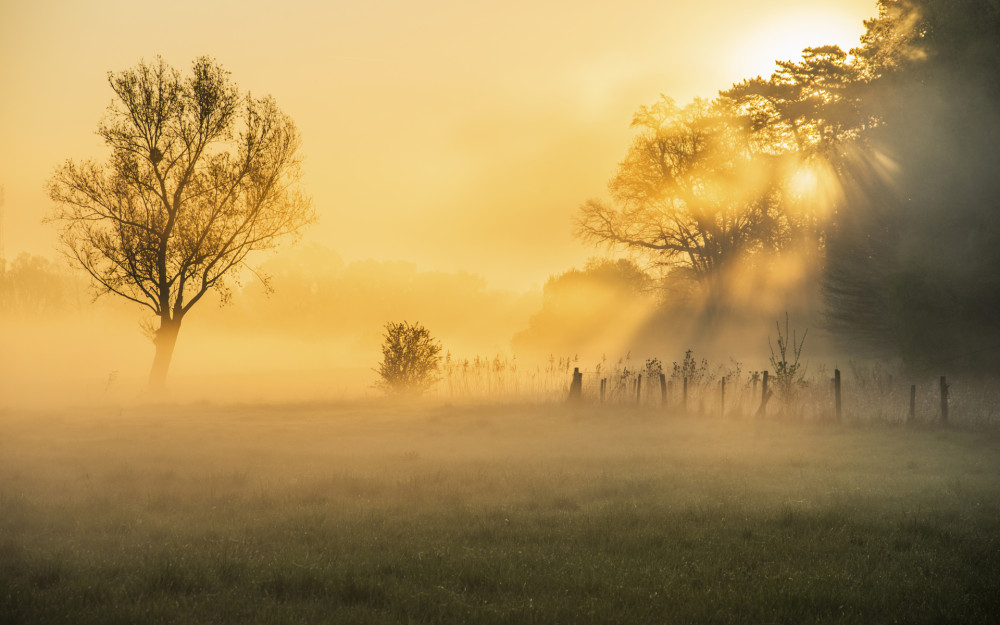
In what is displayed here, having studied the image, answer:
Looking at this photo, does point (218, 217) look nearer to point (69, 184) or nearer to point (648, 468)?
point (69, 184)

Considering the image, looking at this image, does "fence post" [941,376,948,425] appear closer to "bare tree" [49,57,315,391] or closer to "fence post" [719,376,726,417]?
"fence post" [719,376,726,417]

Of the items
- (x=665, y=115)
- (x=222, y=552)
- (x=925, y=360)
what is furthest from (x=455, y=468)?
(x=665, y=115)

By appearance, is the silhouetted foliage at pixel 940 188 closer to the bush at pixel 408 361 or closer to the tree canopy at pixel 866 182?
the tree canopy at pixel 866 182

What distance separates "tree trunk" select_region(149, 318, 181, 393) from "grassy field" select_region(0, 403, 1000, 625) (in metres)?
13.0

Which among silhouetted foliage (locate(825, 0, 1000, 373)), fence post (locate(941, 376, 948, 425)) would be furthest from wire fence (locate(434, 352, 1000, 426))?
silhouetted foliage (locate(825, 0, 1000, 373))

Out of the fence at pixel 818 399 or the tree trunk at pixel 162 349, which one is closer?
the fence at pixel 818 399

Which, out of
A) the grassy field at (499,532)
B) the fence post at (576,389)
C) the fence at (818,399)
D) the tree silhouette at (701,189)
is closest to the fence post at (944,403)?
the fence at (818,399)

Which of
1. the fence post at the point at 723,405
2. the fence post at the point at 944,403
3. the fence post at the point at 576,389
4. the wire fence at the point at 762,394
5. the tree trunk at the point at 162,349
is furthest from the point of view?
the tree trunk at the point at 162,349

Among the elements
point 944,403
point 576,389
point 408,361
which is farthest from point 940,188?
point 408,361

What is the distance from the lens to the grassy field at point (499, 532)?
20.7 ft

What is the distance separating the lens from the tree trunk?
30172 millimetres

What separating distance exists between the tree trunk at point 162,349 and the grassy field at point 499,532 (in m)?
13.0

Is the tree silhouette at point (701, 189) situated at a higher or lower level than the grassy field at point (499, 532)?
higher

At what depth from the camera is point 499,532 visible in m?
8.63
